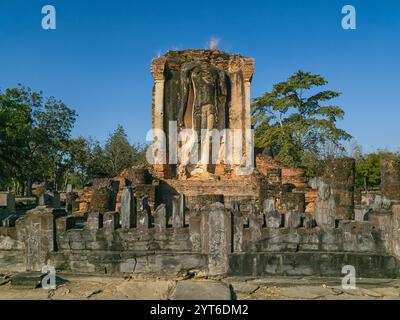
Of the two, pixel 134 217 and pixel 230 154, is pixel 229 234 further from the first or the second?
pixel 230 154

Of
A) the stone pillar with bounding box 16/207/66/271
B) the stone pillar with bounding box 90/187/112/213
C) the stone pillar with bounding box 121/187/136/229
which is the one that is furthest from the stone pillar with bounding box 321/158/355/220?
the stone pillar with bounding box 16/207/66/271

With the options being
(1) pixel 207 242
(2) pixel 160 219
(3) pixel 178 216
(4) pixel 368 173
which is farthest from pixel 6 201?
(4) pixel 368 173

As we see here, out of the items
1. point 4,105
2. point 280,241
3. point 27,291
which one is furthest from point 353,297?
point 4,105

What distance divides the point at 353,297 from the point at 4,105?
111 ft

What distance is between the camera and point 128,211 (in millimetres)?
5711

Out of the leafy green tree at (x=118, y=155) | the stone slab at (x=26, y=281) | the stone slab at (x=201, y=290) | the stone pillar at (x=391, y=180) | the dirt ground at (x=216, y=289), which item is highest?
the leafy green tree at (x=118, y=155)

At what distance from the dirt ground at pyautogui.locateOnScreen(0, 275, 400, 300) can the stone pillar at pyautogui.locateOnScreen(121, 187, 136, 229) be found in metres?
0.79

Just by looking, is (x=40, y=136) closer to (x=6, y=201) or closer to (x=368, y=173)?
(x=6, y=201)

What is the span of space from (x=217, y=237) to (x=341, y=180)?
20.4 feet

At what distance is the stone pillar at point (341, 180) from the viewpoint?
400 inches

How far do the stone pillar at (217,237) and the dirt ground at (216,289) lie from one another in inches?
9.3

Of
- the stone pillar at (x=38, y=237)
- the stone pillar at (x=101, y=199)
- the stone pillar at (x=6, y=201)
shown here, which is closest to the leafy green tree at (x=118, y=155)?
the stone pillar at (x=6, y=201)

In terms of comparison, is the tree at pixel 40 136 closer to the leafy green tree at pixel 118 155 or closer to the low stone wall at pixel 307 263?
the leafy green tree at pixel 118 155

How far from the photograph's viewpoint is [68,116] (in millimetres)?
39156
